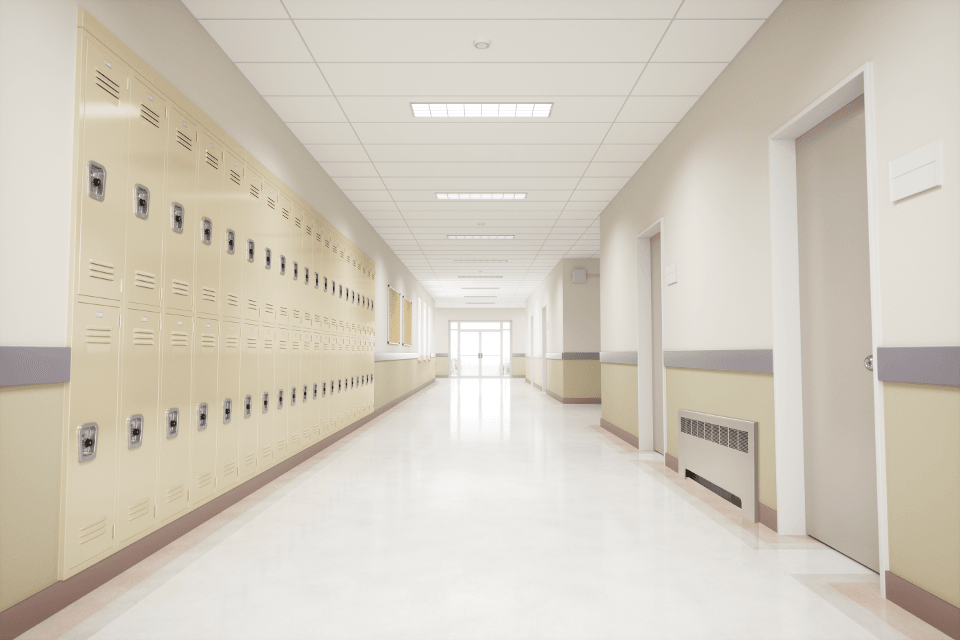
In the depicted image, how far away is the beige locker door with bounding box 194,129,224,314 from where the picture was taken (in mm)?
3166

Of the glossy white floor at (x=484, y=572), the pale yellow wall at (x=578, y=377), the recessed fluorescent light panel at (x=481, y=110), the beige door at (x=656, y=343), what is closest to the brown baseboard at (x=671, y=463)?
the glossy white floor at (x=484, y=572)

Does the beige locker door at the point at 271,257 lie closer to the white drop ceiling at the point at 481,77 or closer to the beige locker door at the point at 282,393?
the beige locker door at the point at 282,393

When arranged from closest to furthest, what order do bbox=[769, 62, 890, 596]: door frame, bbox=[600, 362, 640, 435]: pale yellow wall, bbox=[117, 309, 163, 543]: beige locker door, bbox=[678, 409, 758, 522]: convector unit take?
bbox=[117, 309, 163, 543]: beige locker door → bbox=[769, 62, 890, 596]: door frame → bbox=[678, 409, 758, 522]: convector unit → bbox=[600, 362, 640, 435]: pale yellow wall

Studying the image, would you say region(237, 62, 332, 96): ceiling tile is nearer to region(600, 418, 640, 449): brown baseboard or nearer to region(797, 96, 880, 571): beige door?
region(797, 96, 880, 571): beige door

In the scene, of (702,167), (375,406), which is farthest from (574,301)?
(702,167)

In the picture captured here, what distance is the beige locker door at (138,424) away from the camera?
2477 millimetres

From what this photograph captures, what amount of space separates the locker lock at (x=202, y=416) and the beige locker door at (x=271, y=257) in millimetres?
1010

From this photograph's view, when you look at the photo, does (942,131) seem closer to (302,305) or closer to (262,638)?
(262,638)

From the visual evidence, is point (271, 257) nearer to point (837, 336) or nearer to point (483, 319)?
point (837, 336)

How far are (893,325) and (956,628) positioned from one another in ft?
3.57

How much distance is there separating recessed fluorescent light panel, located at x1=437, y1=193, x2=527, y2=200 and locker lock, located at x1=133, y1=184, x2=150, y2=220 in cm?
440

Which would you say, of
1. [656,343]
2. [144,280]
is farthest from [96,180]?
[656,343]

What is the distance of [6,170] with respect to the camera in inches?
74.6

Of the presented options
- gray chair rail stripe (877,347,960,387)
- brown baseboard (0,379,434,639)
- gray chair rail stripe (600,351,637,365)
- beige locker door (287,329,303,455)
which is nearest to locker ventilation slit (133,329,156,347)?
brown baseboard (0,379,434,639)
